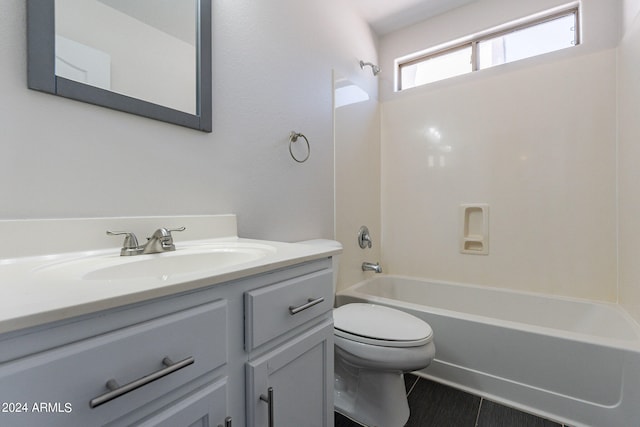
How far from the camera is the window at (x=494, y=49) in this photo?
1.88 metres

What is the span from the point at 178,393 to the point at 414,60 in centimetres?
273

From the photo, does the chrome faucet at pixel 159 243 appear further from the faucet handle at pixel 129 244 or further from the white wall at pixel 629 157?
the white wall at pixel 629 157

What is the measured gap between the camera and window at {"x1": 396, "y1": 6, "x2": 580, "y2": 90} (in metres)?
1.88

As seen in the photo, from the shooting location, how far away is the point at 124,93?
3.00 feet

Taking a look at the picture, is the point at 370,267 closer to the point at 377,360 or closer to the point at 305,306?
the point at 377,360

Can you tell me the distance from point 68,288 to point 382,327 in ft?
3.75

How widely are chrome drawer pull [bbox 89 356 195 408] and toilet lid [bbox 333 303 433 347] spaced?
0.87 m

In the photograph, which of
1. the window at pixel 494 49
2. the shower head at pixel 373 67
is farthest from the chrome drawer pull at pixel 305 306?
the window at pixel 494 49

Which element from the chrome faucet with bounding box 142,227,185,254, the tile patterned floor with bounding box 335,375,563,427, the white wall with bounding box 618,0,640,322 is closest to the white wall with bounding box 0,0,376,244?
the chrome faucet with bounding box 142,227,185,254

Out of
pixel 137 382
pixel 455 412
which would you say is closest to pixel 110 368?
pixel 137 382

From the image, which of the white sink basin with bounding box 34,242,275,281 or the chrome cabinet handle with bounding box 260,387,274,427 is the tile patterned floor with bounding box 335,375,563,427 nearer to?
the chrome cabinet handle with bounding box 260,387,274,427

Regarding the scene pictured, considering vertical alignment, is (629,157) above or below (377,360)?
above

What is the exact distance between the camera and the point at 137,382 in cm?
43

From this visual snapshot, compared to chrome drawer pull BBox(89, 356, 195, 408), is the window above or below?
above
